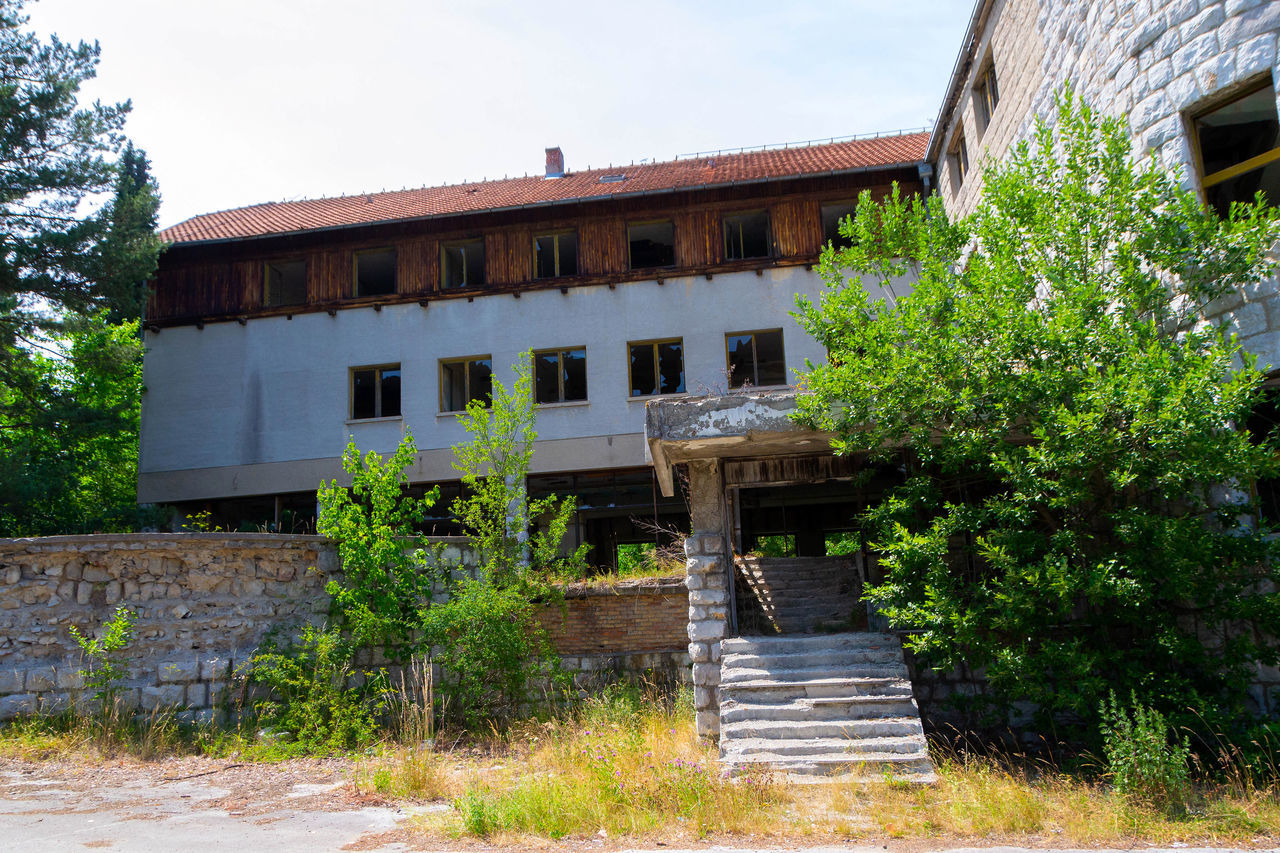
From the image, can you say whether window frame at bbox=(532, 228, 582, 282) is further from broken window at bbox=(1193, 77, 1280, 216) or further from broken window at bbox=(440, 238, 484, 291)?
broken window at bbox=(1193, 77, 1280, 216)

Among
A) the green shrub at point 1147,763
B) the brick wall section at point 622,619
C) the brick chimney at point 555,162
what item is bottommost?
the green shrub at point 1147,763

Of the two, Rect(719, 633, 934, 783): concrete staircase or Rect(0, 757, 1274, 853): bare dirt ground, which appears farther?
Rect(719, 633, 934, 783): concrete staircase

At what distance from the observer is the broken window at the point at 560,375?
1977 centimetres

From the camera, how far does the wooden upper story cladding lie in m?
19.6

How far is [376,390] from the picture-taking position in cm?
2020

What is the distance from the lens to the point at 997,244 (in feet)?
29.2

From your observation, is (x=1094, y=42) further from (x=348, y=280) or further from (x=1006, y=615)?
(x=348, y=280)

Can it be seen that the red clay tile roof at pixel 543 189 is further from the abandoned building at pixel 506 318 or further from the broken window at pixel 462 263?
the broken window at pixel 462 263

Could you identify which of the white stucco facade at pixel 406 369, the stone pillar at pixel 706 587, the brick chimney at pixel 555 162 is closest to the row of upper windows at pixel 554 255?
the white stucco facade at pixel 406 369

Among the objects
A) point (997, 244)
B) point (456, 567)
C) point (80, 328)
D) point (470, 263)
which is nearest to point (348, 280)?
point (470, 263)

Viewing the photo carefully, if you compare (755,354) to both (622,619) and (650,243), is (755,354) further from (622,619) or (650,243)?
(622,619)

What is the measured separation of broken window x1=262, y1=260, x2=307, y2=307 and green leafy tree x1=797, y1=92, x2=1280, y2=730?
1571 centimetres

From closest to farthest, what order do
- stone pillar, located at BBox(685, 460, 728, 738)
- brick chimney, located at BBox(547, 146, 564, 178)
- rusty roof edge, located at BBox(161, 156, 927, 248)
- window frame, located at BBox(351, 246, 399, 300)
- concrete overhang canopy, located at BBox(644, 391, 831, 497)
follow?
1. concrete overhang canopy, located at BBox(644, 391, 831, 497)
2. stone pillar, located at BBox(685, 460, 728, 738)
3. rusty roof edge, located at BBox(161, 156, 927, 248)
4. window frame, located at BBox(351, 246, 399, 300)
5. brick chimney, located at BBox(547, 146, 564, 178)

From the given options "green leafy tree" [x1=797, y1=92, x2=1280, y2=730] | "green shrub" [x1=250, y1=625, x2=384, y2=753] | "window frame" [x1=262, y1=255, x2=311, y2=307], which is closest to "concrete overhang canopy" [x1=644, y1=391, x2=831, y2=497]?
"green leafy tree" [x1=797, y1=92, x2=1280, y2=730]
